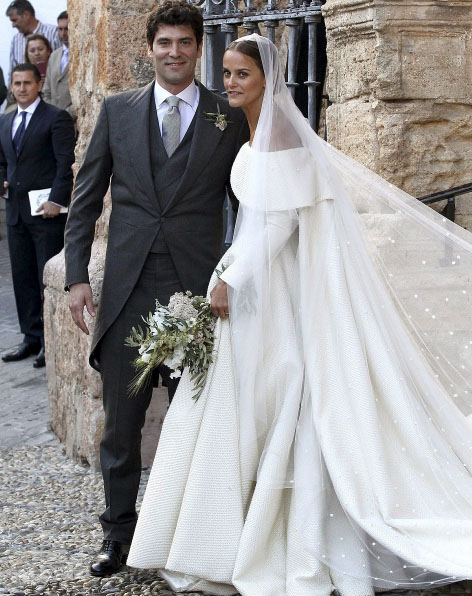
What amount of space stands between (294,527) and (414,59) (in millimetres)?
2158

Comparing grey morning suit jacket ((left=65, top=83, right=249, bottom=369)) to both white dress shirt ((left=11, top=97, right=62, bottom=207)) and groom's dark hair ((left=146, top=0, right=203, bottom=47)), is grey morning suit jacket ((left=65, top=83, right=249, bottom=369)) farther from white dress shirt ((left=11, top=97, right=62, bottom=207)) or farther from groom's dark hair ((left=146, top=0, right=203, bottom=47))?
white dress shirt ((left=11, top=97, right=62, bottom=207))

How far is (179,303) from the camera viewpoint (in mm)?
3951

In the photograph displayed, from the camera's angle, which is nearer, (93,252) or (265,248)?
(265,248)

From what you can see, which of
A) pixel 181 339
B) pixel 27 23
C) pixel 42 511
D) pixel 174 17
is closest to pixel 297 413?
pixel 181 339

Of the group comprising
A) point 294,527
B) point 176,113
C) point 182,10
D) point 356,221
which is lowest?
point 294,527

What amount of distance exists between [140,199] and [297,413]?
999 mm

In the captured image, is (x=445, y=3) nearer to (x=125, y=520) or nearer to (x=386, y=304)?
(x=386, y=304)

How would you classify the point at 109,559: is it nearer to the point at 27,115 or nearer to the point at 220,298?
the point at 220,298

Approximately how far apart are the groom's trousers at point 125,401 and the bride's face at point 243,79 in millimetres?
660

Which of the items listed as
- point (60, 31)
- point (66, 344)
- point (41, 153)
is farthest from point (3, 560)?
point (60, 31)

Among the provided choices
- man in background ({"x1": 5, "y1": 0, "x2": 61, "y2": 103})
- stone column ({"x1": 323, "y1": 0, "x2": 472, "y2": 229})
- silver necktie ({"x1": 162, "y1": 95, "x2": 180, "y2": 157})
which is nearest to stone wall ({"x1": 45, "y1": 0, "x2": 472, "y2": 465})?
stone column ({"x1": 323, "y1": 0, "x2": 472, "y2": 229})

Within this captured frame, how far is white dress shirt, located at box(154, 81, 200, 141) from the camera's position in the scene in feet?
13.6

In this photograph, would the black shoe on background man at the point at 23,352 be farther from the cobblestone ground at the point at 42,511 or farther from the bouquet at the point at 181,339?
the bouquet at the point at 181,339

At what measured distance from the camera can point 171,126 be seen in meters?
4.15
